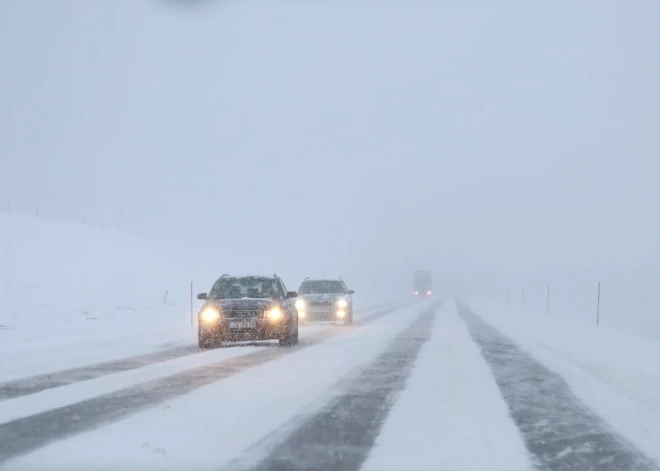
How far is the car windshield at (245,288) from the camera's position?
1633cm

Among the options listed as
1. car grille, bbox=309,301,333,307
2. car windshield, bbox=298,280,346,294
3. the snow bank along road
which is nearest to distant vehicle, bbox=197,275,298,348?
the snow bank along road

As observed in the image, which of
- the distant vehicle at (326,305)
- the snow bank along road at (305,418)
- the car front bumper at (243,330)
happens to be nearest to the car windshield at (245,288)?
the car front bumper at (243,330)

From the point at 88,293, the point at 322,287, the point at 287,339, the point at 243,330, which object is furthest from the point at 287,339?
the point at 88,293

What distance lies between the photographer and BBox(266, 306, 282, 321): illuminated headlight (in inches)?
611

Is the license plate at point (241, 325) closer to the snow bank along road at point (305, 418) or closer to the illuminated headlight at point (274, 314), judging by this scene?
the illuminated headlight at point (274, 314)

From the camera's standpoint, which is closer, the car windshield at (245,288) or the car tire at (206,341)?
the car tire at (206,341)

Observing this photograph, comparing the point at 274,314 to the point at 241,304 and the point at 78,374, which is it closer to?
the point at 241,304

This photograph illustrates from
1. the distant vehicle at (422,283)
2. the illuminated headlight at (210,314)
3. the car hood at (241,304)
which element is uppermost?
the car hood at (241,304)

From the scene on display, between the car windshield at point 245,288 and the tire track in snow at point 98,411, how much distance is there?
165 inches

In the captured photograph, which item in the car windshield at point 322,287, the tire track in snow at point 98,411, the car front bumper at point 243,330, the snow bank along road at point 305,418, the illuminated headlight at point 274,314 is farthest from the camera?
the car windshield at point 322,287

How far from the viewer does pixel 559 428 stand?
7.08m

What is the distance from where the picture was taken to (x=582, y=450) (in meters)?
6.14

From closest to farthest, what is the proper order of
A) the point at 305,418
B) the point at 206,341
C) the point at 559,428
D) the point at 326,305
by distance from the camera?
the point at 559,428, the point at 305,418, the point at 206,341, the point at 326,305

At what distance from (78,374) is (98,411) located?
142 inches
